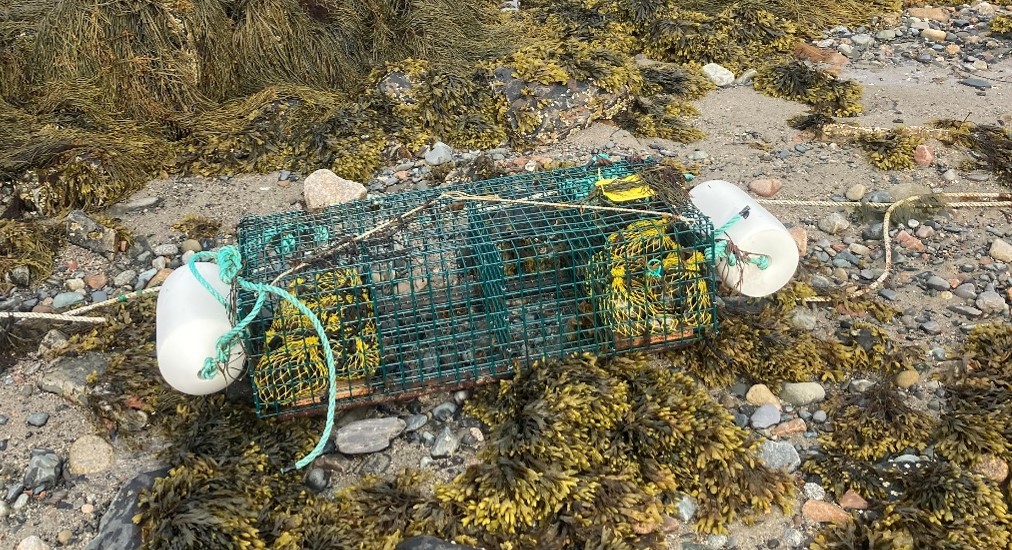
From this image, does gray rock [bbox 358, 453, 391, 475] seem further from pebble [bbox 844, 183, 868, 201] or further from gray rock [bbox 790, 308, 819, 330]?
pebble [bbox 844, 183, 868, 201]

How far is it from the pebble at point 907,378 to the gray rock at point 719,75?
15.1ft

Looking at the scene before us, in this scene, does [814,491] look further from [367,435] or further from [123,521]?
[123,521]

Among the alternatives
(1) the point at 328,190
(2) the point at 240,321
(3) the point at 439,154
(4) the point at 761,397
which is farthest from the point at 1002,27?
(2) the point at 240,321

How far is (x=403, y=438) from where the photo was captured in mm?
3812

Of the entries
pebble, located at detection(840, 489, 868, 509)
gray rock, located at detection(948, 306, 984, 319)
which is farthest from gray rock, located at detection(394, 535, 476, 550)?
gray rock, located at detection(948, 306, 984, 319)

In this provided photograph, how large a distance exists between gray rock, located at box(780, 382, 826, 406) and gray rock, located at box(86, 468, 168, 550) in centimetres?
320

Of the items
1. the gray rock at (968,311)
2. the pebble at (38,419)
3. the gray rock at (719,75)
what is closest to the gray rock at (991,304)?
the gray rock at (968,311)

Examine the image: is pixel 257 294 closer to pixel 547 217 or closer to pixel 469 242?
pixel 469 242

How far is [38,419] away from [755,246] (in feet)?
12.9

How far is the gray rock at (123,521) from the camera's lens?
10.3ft

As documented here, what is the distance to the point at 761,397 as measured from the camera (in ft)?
12.9

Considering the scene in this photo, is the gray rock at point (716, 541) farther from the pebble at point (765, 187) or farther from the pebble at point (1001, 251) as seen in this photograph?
the pebble at point (765, 187)

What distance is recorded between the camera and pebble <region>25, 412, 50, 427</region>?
3.87m

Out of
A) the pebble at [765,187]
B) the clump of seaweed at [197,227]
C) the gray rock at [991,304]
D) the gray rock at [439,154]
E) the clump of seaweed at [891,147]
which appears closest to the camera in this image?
the gray rock at [991,304]
